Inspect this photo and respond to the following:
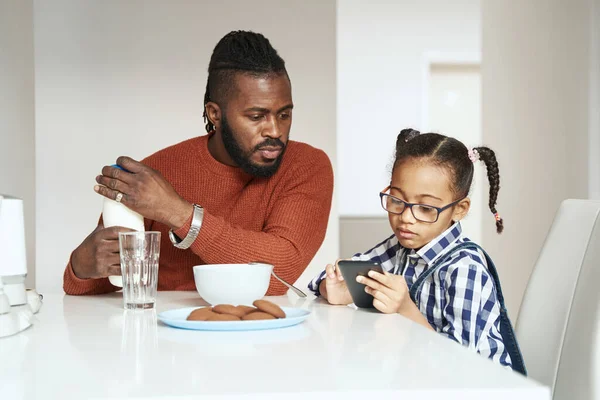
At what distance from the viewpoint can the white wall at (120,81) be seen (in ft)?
10.6

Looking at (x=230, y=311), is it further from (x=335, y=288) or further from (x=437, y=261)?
(x=437, y=261)

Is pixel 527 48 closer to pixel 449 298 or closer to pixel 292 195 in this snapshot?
pixel 292 195

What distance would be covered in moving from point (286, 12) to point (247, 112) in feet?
5.83

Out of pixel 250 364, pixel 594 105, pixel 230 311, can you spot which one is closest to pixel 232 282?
pixel 230 311

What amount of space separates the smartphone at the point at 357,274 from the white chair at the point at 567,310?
0.96ft

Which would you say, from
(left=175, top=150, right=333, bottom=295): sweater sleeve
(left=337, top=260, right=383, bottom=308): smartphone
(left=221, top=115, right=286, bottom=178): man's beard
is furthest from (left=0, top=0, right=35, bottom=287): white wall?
(left=337, top=260, right=383, bottom=308): smartphone

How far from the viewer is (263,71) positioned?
5.51 ft

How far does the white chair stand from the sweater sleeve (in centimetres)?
48

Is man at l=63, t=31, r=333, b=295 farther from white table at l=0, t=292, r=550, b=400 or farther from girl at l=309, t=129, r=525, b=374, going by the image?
white table at l=0, t=292, r=550, b=400

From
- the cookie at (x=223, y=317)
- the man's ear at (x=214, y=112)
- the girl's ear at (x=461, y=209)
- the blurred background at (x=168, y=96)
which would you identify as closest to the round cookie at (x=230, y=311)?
the cookie at (x=223, y=317)

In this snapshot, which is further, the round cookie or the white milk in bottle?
the white milk in bottle

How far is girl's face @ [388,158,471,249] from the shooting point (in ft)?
4.50

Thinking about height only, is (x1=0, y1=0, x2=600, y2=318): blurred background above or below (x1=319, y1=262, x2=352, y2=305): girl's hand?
above

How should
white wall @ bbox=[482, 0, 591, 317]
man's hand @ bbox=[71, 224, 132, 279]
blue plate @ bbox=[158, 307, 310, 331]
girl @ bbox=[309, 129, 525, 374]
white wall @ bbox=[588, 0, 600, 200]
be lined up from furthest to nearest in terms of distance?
1. white wall @ bbox=[482, 0, 591, 317]
2. white wall @ bbox=[588, 0, 600, 200]
3. man's hand @ bbox=[71, 224, 132, 279]
4. girl @ bbox=[309, 129, 525, 374]
5. blue plate @ bbox=[158, 307, 310, 331]
